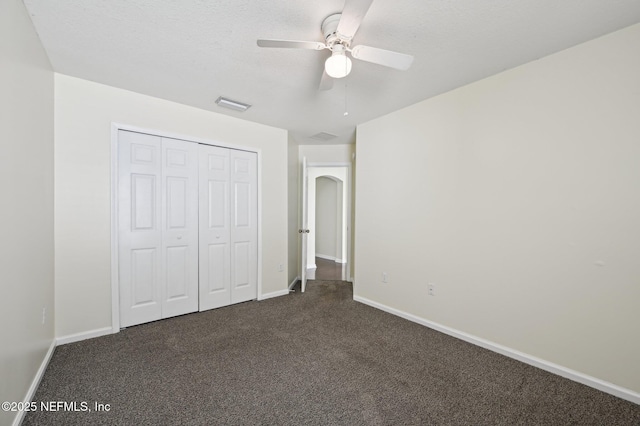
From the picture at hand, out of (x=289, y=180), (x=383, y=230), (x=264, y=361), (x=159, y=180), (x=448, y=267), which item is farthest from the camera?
(x=289, y=180)

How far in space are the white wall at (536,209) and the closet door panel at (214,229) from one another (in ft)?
7.32

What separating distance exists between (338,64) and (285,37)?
520 millimetres

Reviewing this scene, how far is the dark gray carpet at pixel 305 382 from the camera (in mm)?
1553

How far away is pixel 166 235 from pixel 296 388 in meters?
2.18

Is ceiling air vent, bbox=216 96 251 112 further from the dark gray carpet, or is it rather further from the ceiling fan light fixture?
the dark gray carpet

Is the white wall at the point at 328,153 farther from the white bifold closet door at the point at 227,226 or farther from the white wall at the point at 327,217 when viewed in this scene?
the white wall at the point at 327,217

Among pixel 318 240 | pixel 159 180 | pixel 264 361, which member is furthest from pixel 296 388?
pixel 318 240

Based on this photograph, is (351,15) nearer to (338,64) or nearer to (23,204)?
(338,64)

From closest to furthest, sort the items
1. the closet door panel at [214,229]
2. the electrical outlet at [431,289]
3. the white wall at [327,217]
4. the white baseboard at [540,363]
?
the white baseboard at [540,363]
the electrical outlet at [431,289]
the closet door panel at [214,229]
the white wall at [327,217]

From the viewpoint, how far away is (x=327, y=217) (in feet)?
22.8

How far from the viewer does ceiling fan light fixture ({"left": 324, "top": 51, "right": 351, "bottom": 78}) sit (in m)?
1.58

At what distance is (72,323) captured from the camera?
2379 millimetres

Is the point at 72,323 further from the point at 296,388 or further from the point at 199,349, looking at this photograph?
the point at 296,388

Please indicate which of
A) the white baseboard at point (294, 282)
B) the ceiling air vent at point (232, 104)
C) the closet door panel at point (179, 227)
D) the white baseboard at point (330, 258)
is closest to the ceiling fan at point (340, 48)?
the ceiling air vent at point (232, 104)
